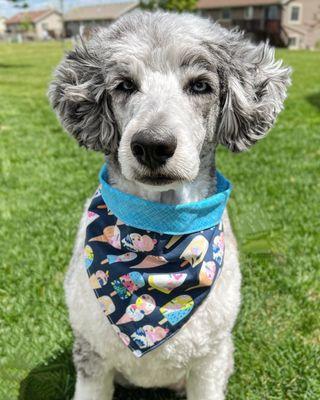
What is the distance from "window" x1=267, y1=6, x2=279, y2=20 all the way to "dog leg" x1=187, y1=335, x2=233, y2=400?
1968 inches

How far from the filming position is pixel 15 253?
4438mm

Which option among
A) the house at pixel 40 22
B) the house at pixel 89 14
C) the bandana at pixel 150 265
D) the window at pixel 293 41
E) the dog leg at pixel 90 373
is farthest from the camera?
the house at pixel 40 22

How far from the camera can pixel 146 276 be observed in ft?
8.39

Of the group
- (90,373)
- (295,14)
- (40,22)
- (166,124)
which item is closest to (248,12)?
(295,14)

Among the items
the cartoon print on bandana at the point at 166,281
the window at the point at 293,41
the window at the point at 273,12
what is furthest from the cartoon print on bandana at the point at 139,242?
the window at the point at 273,12

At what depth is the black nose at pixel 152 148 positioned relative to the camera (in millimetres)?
1996

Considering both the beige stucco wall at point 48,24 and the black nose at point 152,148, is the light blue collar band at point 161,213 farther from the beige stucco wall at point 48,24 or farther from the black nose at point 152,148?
the beige stucco wall at point 48,24

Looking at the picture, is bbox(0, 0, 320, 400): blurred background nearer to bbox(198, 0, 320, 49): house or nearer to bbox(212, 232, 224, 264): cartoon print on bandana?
bbox(212, 232, 224, 264): cartoon print on bandana

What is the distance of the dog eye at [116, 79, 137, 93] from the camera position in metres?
2.29

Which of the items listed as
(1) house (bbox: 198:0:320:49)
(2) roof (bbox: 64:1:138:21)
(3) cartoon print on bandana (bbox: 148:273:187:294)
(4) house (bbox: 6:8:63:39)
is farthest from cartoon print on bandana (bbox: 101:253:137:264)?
(4) house (bbox: 6:8:63:39)

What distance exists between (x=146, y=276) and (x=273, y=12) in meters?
50.8

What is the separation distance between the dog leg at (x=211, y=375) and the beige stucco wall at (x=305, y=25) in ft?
153

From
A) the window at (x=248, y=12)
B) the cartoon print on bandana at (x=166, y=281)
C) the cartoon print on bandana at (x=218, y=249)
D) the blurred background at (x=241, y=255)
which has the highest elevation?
the cartoon print on bandana at (x=218, y=249)

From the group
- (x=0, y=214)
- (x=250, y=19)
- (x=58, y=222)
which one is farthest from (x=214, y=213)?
(x=250, y=19)
